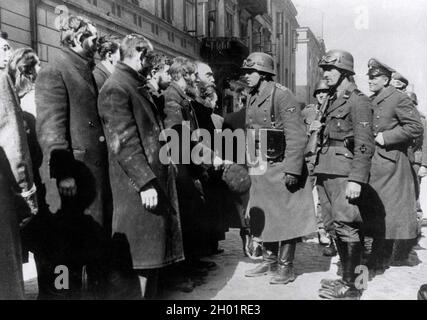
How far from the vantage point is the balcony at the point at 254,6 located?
24647 mm

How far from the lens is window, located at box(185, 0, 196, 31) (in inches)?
689

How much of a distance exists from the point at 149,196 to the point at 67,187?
515mm

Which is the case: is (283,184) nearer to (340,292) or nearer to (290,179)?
(290,179)

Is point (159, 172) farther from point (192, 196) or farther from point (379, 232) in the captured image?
point (379, 232)

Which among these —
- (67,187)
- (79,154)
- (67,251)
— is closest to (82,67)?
(79,154)

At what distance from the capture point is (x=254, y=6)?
84.1 feet

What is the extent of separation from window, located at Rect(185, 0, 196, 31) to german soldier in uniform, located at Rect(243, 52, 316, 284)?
13.7m

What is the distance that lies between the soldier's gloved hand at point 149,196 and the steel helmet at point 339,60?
2039 millimetres

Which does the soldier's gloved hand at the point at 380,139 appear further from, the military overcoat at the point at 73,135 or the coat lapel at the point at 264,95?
the military overcoat at the point at 73,135

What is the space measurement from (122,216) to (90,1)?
8.48m

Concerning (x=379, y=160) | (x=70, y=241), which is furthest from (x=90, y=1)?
(x=70, y=241)

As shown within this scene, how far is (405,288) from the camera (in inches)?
167

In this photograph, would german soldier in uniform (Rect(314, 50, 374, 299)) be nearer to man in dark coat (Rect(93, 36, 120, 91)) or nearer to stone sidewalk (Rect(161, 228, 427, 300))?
stone sidewalk (Rect(161, 228, 427, 300))

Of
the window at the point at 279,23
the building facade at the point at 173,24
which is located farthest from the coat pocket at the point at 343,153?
the window at the point at 279,23
